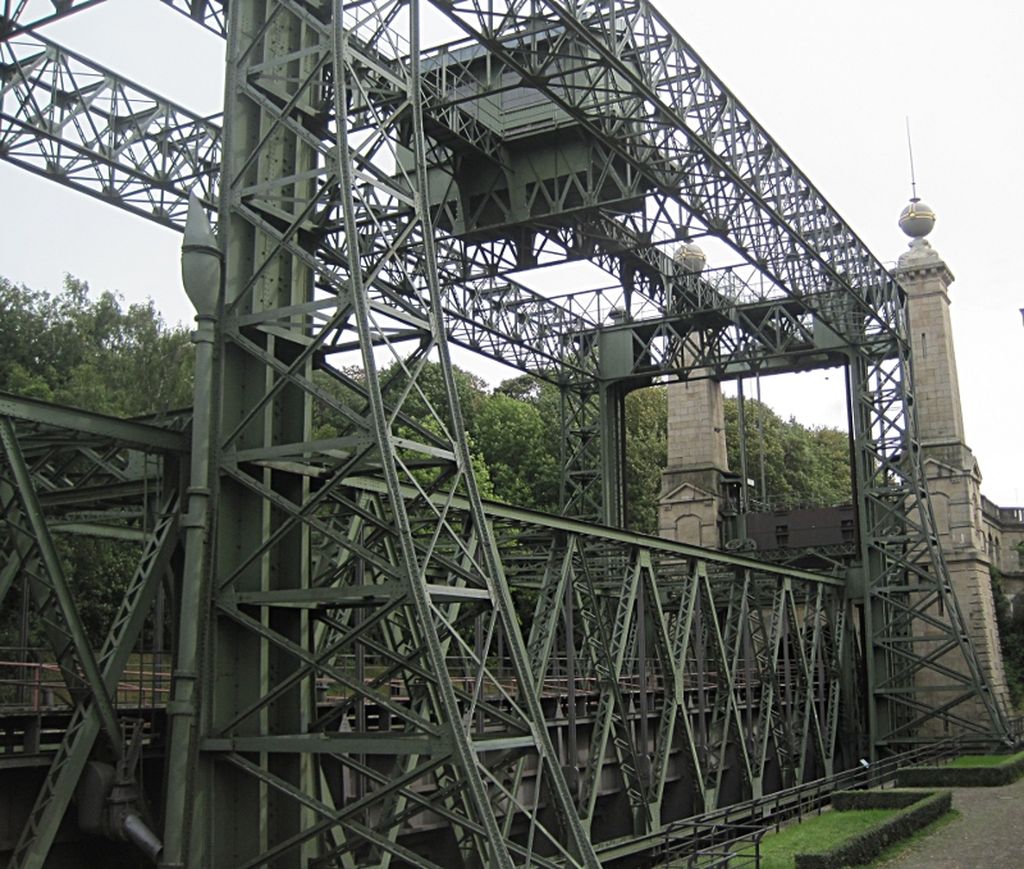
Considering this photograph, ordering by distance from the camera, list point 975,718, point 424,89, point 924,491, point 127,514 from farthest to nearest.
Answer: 1. point 975,718
2. point 924,491
3. point 424,89
4. point 127,514

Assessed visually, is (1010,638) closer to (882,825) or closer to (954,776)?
(954,776)

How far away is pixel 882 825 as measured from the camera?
18391 mm

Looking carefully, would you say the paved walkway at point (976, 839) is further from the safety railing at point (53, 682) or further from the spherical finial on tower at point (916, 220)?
the spherical finial on tower at point (916, 220)

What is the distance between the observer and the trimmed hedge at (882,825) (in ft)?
53.1

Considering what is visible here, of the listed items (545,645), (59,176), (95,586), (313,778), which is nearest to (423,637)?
(313,778)

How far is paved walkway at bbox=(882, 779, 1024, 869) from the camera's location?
17.5m

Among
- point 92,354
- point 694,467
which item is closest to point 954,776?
point 694,467

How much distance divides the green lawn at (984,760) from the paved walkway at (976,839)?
2.49 meters

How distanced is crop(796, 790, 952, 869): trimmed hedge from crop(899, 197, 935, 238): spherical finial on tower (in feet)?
82.2

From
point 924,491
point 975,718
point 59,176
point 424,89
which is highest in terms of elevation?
point 424,89

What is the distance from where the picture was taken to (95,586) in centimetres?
3700

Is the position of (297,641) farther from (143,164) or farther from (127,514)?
(143,164)

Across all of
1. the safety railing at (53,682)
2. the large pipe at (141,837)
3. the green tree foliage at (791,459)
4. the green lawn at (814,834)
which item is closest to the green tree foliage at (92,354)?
the safety railing at (53,682)

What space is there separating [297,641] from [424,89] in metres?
11.9
